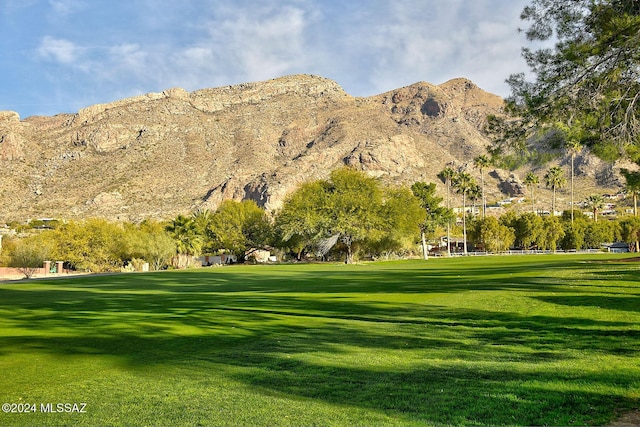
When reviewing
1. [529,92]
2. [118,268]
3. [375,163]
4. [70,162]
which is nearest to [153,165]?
[70,162]

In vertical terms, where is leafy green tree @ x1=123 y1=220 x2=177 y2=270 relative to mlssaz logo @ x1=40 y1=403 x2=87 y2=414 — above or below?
above

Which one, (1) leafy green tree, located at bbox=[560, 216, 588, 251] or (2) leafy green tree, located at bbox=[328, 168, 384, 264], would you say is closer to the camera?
(2) leafy green tree, located at bbox=[328, 168, 384, 264]

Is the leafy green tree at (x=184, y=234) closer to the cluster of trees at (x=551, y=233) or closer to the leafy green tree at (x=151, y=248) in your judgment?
the leafy green tree at (x=151, y=248)

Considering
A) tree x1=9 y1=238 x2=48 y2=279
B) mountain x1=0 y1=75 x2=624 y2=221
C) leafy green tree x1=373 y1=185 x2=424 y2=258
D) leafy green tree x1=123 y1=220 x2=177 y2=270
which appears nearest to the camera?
tree x1=9 y1=238 x2=48 y2=279

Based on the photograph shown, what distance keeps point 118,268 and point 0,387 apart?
68.2 meters

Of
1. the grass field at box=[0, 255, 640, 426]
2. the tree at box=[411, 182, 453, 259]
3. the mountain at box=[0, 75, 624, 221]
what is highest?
the mountain at box=[0, 75, 624, 221]

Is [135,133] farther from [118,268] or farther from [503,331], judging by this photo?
[503,331]

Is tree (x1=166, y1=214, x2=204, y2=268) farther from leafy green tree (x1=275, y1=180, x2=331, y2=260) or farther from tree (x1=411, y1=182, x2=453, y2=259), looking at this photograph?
tree (x1=411, y1=182, x2=453, y2=259)

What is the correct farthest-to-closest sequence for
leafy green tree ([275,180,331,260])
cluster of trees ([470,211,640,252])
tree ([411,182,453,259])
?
cluster of trees ([470,211,640,252]) < tree ([411,182,453,259]) < leafy green tree ([275,180,331,260])

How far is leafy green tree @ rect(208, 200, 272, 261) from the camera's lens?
3755 inches

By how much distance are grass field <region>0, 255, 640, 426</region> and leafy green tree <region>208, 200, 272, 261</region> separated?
7500 cm

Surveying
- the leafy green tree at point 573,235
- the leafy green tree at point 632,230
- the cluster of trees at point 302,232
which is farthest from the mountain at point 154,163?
the leafy green tree at point 632,230

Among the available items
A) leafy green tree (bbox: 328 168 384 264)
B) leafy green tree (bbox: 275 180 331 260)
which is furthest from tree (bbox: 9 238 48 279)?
leafy green tree (bbox: 328 168 384 264)

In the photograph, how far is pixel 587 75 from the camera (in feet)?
47.5
